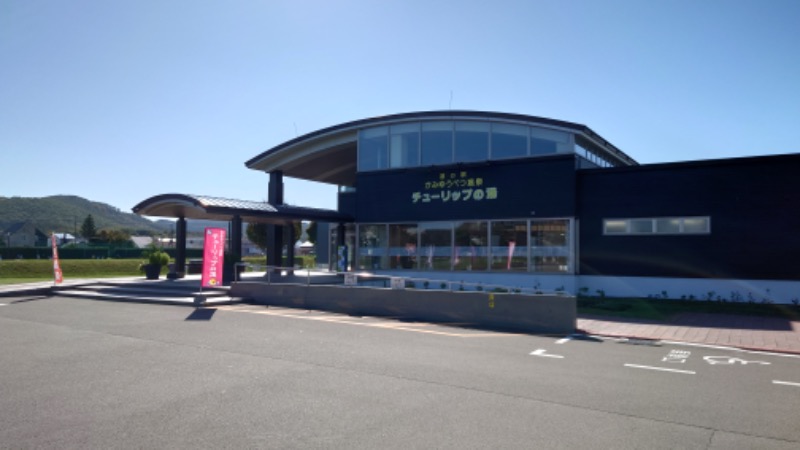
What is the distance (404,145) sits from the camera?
2436 cm

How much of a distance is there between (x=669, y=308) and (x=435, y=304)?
24.4 feet

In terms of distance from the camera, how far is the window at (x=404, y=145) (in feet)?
78.9

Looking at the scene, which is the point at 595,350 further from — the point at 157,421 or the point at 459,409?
the point at 157,421

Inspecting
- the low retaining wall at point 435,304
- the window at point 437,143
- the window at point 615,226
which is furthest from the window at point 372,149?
the window at point 615,226

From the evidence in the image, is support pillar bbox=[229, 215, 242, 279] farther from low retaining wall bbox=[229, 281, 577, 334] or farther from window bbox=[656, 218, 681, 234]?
window bbox=[656, 218, 681, 234]

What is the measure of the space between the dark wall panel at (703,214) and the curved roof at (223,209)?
11.0m

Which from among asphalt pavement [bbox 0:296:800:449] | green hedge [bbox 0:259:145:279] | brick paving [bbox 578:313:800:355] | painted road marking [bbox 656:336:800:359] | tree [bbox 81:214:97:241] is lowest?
painted road marking [bbox 656:336:800:359]

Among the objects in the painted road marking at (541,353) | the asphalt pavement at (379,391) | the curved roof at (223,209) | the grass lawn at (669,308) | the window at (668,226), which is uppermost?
the curved roof at (223,209)

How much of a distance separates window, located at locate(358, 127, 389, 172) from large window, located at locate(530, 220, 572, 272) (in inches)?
295

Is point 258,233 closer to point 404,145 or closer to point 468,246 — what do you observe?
point 404,145

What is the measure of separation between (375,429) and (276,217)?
703 inches

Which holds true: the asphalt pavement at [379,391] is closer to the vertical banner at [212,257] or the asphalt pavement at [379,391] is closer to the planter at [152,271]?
the vertical banner at [212,257]

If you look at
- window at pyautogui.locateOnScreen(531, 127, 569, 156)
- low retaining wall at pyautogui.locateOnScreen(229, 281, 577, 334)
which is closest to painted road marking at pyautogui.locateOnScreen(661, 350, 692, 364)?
low retaining wall at pyautogui.locateOnScreen(229, 281, 577, 334)

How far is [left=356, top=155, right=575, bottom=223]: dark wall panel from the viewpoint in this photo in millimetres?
20828
